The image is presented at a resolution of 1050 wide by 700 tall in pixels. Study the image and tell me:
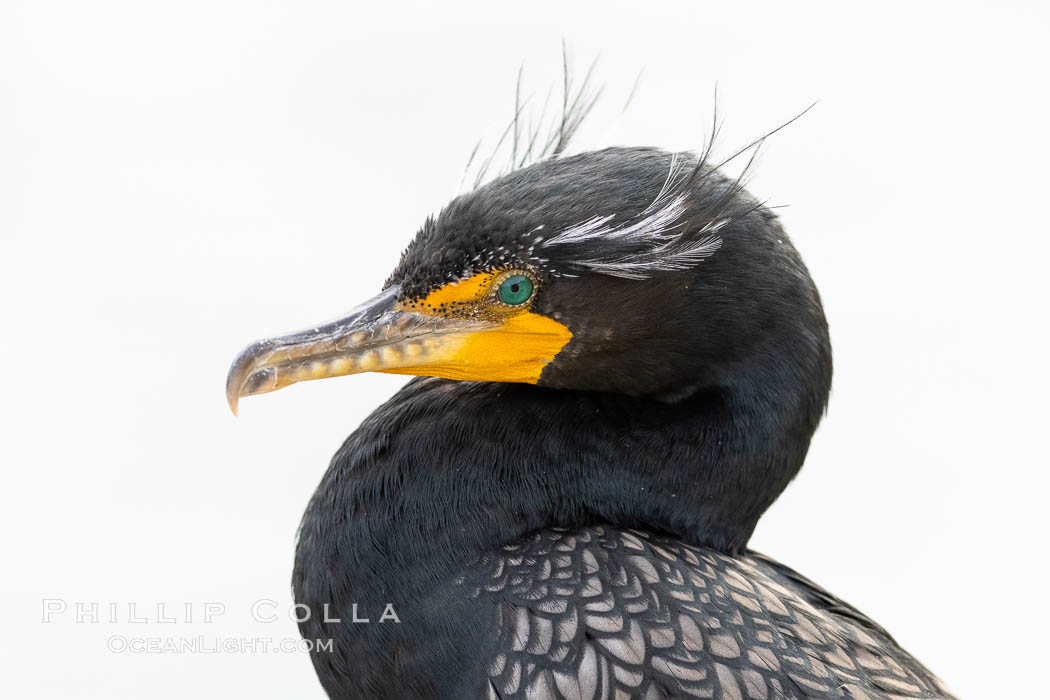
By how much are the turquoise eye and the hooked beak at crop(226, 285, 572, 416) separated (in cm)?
4

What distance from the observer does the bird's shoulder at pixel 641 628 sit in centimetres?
261

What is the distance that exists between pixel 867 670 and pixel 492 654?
945 millimetres

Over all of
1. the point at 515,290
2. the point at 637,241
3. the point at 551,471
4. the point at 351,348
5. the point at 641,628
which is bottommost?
the point at 641,628

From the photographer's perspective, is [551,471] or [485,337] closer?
[485,337]

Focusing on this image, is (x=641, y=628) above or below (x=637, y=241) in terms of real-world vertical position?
below

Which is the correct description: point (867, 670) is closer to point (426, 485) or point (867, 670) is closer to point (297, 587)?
point (426, 485)

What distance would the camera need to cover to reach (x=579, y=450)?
287 centimetres

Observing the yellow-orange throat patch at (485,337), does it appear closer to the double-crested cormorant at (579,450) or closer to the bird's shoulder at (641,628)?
the double-crested cormorant at (579,450)

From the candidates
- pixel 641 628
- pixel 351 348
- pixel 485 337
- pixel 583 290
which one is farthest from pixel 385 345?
pixel 641 628

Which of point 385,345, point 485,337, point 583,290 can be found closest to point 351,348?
point 385,345

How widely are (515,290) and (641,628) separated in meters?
0.80

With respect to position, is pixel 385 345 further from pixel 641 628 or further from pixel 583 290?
pixel 641 628

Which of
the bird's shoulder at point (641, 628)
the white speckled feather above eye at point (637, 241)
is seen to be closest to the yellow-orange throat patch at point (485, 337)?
the white speckled feather above eye at point (637, 241)

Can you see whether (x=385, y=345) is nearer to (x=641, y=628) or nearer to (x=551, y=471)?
(x=551, y=471)
